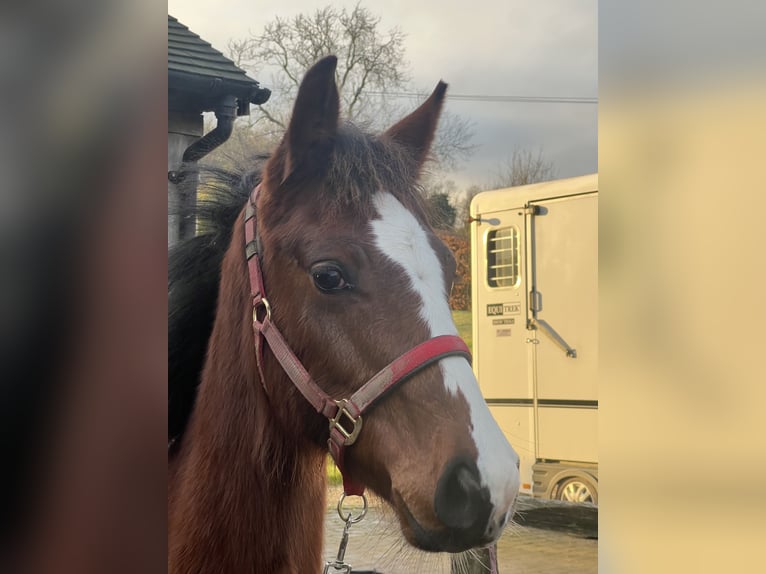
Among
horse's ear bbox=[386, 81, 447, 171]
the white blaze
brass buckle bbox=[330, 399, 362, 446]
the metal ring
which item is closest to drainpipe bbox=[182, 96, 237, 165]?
horse's ear bbox=[386, 81, 447, 171]

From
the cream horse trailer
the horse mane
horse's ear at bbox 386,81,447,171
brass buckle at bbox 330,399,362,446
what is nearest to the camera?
brass buckle at bbox 330,399,362,446

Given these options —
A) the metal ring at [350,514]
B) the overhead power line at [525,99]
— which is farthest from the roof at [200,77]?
the metal ring at [350,514]

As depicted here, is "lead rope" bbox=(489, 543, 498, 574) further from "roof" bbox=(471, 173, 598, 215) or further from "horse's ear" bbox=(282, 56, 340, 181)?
"horse's ear" bbox=(282, 56, 340, 181)

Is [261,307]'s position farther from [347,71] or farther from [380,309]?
[347,71]

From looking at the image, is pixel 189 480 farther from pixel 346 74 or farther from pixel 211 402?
pixel 346 74

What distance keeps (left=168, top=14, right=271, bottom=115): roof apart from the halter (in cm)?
34

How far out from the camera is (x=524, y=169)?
1666 millimetres

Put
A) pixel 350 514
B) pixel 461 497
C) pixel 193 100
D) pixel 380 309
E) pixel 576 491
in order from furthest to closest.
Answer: pixel 193 100, pixel 350 514, pixel 576 491, pixel 380 309, pixel 461 497

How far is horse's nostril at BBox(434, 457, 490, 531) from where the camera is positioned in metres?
1.36

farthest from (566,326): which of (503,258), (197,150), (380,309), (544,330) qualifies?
(197,150)

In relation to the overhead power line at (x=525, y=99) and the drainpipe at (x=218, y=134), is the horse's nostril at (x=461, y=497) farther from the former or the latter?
the drainpipe at (x=218, y=134)

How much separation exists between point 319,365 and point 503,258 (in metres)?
0.51

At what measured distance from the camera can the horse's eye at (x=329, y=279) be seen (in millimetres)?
1522
